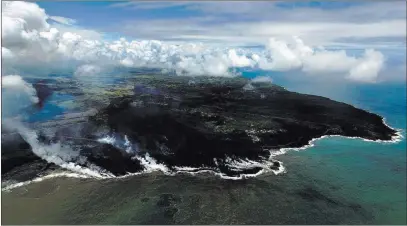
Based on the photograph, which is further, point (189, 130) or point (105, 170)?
point (189, 130)

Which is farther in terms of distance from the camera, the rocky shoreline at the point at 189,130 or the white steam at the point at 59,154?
the rocky shoreline at the point at 189,130

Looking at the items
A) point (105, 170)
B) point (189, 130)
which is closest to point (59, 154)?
point (105, 170)

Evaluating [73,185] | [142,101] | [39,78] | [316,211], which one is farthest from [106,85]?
[316,211]

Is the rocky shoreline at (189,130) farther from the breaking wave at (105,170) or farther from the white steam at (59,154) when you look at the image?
the white steam at (59,154)

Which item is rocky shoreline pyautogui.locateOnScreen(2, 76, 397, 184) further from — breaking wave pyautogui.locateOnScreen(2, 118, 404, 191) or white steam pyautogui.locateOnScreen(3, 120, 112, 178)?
white steam pyautogui.locateOnScreen(3, 120, 112, 178)

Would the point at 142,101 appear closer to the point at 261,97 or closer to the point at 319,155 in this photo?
the point at 261,97

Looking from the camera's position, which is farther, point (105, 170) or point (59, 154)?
point (59, 154)

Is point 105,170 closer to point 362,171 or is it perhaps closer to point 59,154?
point 59,154

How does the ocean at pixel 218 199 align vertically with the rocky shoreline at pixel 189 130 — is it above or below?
below

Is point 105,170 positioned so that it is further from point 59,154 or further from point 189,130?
point 189,130

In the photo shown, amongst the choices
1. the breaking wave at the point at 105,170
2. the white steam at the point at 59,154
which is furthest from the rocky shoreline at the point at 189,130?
the white steam at the point at 59,154

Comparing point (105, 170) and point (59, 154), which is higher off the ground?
point (59, 154)
